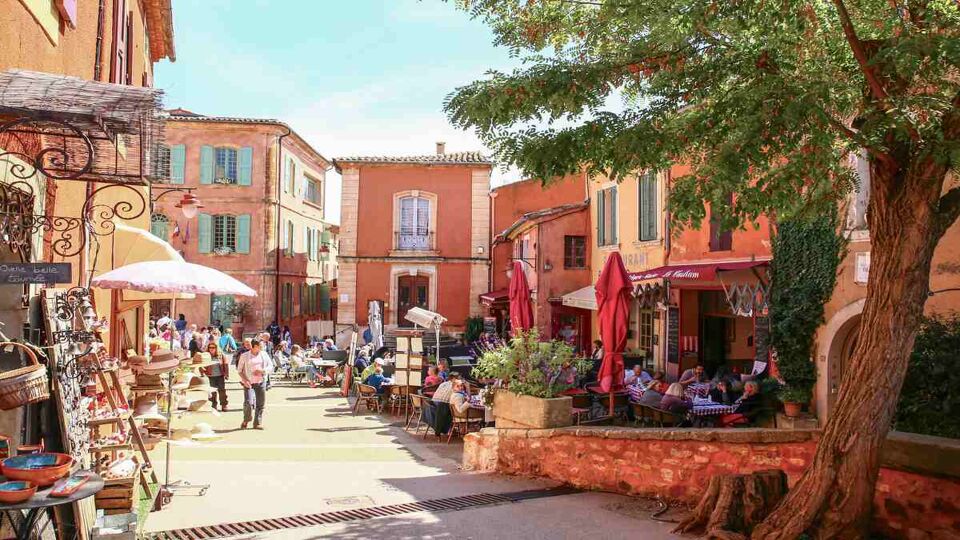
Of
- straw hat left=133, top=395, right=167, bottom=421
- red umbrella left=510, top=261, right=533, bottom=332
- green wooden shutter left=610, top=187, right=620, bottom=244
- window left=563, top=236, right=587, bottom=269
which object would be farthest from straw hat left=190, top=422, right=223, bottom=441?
window left=563, top=236, right=587, bottom=269

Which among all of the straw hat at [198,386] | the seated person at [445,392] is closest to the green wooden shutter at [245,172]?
the seated person at [445,392]

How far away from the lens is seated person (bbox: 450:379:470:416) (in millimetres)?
12102

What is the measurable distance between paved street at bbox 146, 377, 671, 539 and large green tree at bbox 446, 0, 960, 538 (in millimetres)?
1867

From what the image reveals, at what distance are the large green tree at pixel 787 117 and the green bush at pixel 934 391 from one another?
2191 mm

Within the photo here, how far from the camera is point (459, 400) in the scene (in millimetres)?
12195

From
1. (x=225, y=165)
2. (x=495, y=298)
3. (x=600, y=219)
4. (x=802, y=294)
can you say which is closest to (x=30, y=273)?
A: (x=802, y=294)

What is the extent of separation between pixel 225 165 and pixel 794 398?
23529 millimetres

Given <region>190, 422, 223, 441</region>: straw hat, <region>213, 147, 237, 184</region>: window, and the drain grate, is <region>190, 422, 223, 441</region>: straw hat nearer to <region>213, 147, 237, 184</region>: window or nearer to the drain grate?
the drain grate

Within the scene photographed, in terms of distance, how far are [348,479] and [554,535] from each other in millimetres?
3295

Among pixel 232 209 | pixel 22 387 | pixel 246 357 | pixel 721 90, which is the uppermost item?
pixel 232 209

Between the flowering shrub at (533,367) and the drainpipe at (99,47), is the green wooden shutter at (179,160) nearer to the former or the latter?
the drainpipe at (99,47)

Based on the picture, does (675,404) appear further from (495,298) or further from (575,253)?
(495,298)

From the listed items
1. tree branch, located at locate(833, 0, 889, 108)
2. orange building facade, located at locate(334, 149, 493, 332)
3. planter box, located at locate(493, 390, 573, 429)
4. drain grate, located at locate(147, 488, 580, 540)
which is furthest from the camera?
orange building facade, located at locate(334, 149, 493, 332)

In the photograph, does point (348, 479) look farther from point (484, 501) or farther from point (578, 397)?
point (578, 397)
